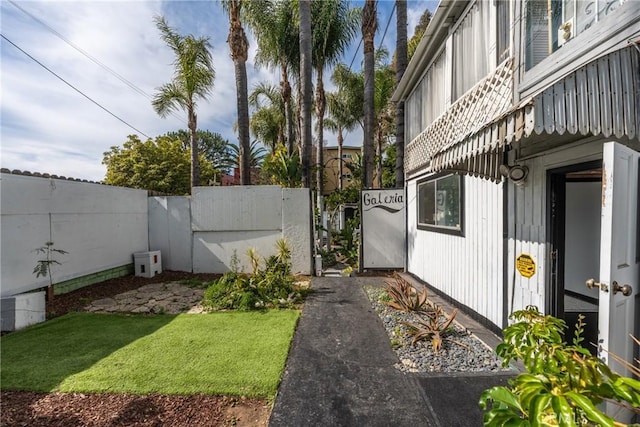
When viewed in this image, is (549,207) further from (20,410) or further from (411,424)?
(20,410)

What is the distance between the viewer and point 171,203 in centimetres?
792

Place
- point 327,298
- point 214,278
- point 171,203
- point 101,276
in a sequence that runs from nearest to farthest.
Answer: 1. point 327,298
2. point 101,276
3. point 214,278
4. point 171,203

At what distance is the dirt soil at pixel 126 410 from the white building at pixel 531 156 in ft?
9.27

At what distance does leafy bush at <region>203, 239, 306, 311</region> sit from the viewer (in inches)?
201

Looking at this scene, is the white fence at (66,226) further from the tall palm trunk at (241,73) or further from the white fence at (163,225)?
the tall palm trunk at (241,73)

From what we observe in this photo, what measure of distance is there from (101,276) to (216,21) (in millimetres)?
8977

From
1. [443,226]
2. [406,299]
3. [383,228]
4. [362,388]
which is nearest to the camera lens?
[362,388]

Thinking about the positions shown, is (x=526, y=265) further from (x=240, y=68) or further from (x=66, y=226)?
(x=240, y=68)

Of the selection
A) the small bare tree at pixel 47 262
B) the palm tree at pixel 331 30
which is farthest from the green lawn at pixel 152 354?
the palm tree at pixel 331 30

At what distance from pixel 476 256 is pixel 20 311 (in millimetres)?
7133

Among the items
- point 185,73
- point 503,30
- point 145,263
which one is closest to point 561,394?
point 503,30

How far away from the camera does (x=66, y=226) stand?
235 inches

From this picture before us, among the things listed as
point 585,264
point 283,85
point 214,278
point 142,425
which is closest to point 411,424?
point 142,425

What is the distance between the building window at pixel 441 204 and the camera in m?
4.85
